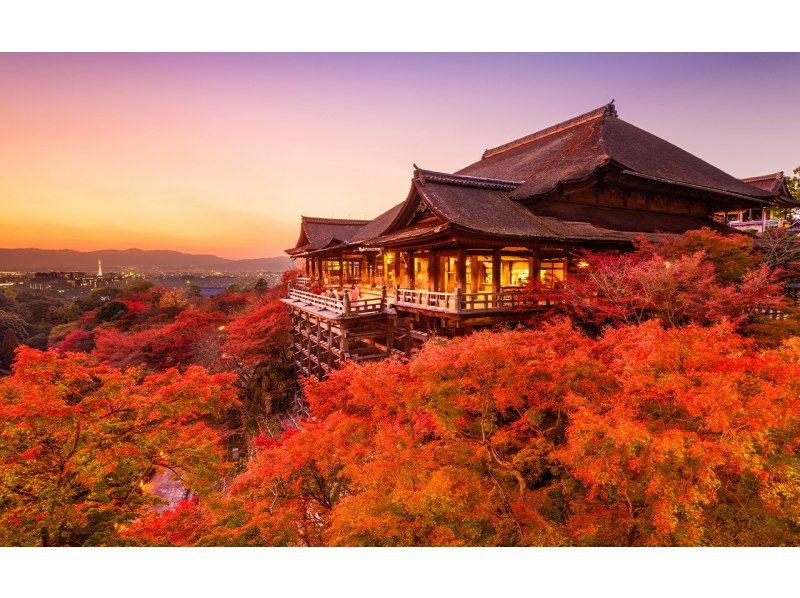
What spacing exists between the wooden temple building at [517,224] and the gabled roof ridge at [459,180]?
0.17ft

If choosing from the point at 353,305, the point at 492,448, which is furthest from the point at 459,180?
the point at 492,448

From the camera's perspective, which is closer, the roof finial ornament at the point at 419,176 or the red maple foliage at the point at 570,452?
the red maple foliage at the point at 570,452

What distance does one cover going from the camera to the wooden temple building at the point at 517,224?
38.4ft

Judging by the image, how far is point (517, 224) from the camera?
40.0 feet

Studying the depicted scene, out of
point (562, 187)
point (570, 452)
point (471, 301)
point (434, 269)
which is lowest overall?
point (570, 452)

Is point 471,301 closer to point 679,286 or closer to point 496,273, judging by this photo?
point 496,273

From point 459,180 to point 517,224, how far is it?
333 centimetres

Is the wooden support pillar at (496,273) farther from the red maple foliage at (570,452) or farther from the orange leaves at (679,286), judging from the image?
the red maple foliage at (570,452)

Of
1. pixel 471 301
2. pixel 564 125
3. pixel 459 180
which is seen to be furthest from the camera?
pixel 564 125

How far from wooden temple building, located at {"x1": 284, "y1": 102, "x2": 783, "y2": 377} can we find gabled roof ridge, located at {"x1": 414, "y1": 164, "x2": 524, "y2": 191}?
2.0 inches

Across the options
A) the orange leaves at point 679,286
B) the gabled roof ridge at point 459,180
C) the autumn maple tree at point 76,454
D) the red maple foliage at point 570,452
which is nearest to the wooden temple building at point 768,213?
the orange leaves at point 679,286

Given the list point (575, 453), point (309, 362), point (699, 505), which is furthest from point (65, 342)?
point (699, 505)

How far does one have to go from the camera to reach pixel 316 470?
869cm

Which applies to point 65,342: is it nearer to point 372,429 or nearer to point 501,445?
point 372,429
